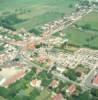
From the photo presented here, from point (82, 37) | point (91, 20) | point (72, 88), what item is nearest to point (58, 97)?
point (72, 88)

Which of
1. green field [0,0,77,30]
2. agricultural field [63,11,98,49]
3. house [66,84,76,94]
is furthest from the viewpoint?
green field [0,0,77,30]

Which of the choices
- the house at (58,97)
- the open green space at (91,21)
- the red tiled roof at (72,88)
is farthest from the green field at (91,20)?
the house at (58,97)

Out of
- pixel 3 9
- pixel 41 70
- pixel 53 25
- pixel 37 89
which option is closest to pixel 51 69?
pixel 41 70

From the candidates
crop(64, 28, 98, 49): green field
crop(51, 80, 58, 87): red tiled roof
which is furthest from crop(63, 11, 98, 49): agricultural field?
crop(51, 80, 58, 87): red tiled roof

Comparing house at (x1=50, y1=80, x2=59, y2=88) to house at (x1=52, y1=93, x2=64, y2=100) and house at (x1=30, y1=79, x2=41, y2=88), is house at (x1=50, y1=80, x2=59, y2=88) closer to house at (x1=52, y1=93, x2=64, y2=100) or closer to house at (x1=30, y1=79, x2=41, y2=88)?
house at (x1=30, y1=79, x2=41, y2=88)

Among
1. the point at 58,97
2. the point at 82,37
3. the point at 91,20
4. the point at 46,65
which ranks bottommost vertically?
the point at 58,97

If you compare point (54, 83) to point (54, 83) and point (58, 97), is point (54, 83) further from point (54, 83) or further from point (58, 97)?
point (58, 97)

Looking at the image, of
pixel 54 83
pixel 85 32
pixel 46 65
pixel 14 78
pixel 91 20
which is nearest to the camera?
pixel 54 83

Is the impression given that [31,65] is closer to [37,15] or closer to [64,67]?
[64,67]

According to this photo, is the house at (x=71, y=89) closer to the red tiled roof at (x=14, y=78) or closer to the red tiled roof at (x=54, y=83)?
the red tiled roof at (x=54, y=83)
